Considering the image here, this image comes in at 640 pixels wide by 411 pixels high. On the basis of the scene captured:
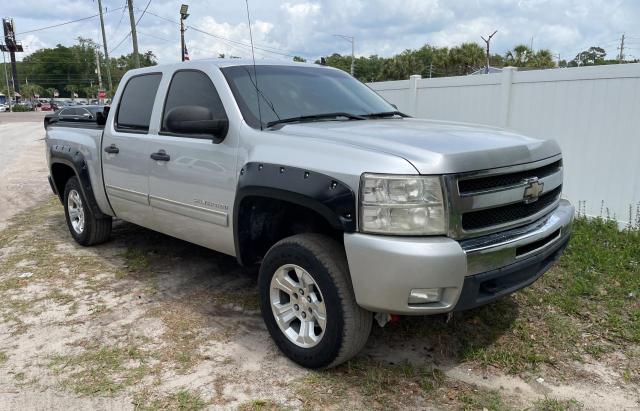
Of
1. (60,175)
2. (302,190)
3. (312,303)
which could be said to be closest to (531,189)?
(302,190)

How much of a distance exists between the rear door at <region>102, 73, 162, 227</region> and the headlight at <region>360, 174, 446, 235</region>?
239 centimetres

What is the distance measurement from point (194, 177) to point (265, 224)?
2.27 ft

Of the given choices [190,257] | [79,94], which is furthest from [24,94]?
[190,257]

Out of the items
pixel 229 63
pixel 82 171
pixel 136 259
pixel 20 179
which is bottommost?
pixel 20 179

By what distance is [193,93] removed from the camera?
4090mm

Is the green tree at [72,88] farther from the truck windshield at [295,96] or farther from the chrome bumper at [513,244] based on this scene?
the chrome bumper at [513,244]

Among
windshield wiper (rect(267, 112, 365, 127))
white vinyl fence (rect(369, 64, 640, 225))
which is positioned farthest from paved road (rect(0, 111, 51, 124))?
windshield wiper (rect(267, 112, 365, 127))

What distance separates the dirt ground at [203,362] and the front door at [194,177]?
63 cm

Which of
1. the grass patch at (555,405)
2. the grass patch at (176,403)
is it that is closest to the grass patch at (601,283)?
the grass patch at (555,405)

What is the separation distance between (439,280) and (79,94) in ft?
432

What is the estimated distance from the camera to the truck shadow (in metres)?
3.50

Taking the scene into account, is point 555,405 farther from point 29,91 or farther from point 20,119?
point 29,91

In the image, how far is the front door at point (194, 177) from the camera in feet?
11.9

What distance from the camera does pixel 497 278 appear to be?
2.86 meters
